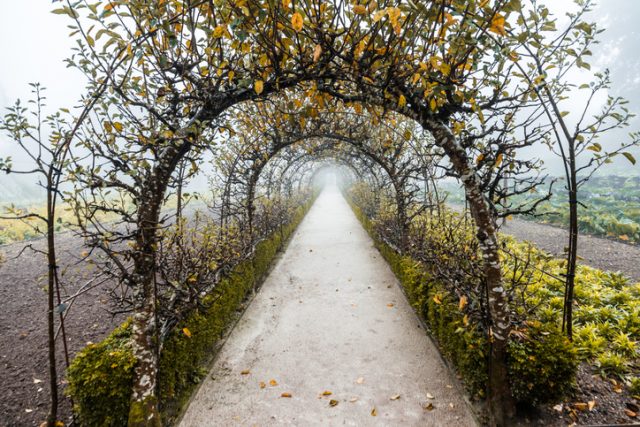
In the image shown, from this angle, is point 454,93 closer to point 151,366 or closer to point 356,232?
point 151,366

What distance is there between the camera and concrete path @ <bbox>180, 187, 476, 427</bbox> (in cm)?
281

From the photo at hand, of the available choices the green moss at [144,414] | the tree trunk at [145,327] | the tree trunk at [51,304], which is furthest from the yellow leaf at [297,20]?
the green moss at [144,414]

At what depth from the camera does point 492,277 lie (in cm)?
251

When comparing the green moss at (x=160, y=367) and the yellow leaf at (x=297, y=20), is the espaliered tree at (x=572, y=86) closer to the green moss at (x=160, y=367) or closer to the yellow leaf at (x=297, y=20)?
the yellow leaf at (x=297, y=20)

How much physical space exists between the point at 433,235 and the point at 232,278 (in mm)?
3339

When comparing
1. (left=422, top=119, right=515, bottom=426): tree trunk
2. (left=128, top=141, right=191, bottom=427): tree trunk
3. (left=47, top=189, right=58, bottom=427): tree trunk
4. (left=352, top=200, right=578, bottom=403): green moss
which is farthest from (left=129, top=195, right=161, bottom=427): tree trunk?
(left=352, top=200, right=578, bottom=403): green moss

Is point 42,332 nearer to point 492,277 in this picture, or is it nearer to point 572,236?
point 492,277

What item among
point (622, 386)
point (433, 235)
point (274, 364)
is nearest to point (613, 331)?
point (622, 386)

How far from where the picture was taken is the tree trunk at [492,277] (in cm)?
245

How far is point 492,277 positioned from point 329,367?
2057 millimetres

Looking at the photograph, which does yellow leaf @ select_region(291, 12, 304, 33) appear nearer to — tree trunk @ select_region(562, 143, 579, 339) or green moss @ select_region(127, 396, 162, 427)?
tree trunk @ select_region(562, 143, 579, 339)

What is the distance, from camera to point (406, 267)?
4898 millimetres

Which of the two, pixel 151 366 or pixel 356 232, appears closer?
pixel 151 366

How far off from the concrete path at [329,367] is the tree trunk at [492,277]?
372 mm
